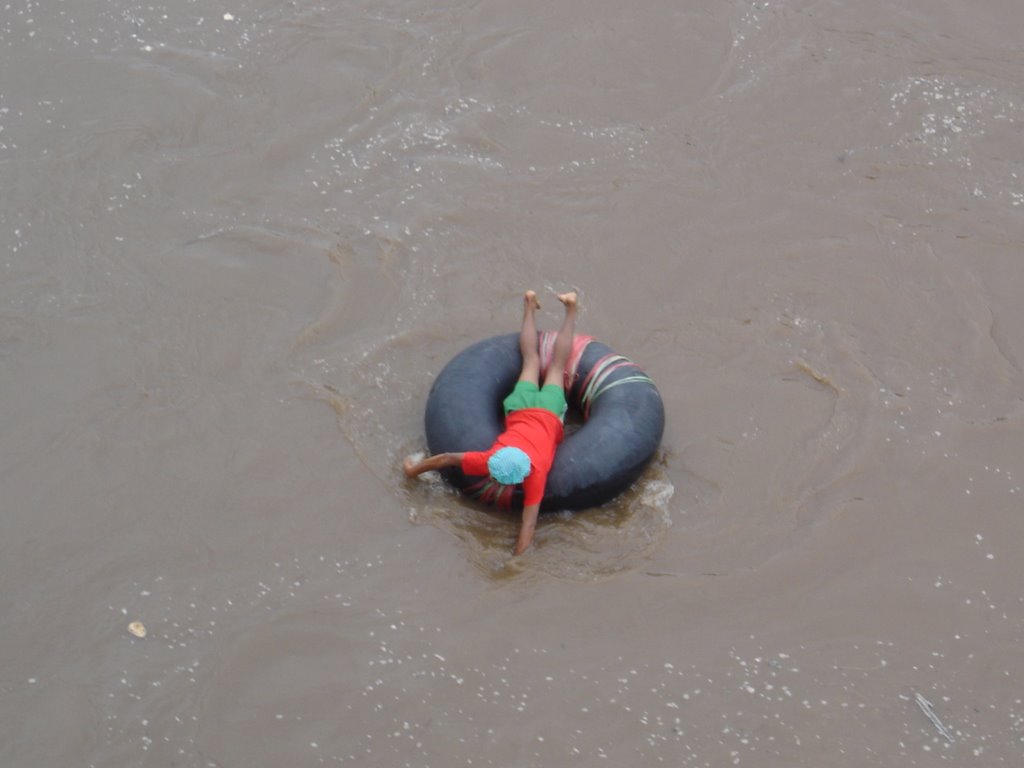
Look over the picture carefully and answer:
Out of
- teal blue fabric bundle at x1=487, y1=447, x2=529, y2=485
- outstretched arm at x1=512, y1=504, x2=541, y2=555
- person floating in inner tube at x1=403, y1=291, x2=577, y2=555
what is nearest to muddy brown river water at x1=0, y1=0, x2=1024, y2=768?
outstretched arm at x1=512, y1=504, x2=541, y2=555

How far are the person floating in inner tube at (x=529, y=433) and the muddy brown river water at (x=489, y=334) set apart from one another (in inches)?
12.3

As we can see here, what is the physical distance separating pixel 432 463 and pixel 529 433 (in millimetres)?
574

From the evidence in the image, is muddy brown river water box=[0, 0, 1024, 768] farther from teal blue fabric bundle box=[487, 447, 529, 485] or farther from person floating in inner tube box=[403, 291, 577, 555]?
teal blue fabric bundle box=[487, 447, 529, 485]

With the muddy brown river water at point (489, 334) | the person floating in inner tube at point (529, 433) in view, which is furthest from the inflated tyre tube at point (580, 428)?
the muddy brown river water at point (489, 334)

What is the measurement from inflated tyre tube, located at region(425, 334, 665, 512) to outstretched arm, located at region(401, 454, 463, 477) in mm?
143

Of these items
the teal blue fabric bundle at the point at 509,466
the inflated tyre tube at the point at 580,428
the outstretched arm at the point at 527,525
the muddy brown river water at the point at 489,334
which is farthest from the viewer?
the inflated tyre tube at the point at 580,428

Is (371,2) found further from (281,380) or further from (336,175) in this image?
(281,380)

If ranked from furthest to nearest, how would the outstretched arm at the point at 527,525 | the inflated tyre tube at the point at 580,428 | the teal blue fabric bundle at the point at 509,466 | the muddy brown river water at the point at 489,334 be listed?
the inflated tyre tube at the point at 580,428 → the outstretched arm at the point at 527,525 → the teal blue fabric bundle at the point at 509,466 → the muddy brown river water at the point at 489,334

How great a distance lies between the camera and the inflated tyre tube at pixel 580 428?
6.67 m

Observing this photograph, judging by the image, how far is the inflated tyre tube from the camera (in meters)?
6.67

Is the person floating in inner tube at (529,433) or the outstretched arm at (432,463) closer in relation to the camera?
the person floating in inner tube at (529,433)

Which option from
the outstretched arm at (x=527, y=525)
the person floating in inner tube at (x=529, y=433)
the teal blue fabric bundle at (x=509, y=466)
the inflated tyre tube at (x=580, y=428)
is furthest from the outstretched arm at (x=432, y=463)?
the outstretched arm at (x=527, y=525)

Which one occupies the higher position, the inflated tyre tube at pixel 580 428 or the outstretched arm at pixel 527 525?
the inflated tyre tube at pixel 580 428

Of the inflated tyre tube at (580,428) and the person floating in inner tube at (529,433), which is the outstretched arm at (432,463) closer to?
the person floating in inner tube at (529,433)
